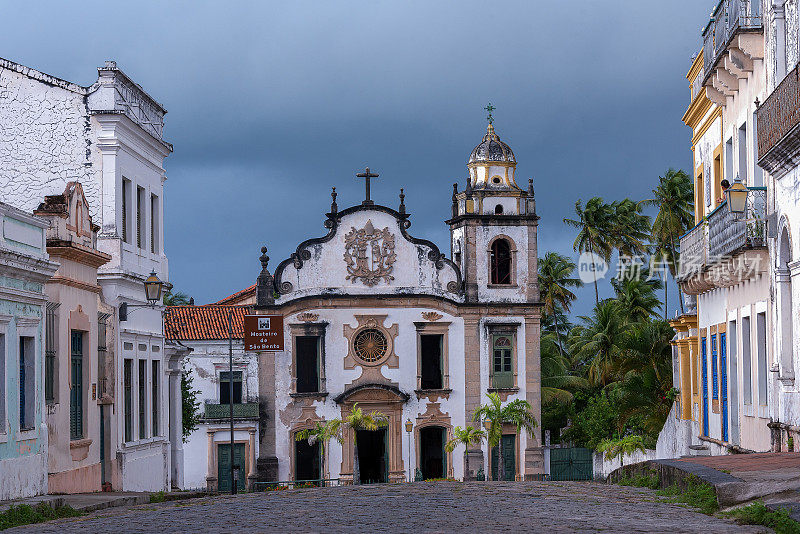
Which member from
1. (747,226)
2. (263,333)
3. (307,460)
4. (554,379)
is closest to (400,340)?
(307,460)

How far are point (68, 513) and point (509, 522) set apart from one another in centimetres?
565

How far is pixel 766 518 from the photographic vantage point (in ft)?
31.5

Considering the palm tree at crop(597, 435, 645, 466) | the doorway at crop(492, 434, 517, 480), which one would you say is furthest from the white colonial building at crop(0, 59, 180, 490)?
the doorway at crop(492, 434, 517, 480)

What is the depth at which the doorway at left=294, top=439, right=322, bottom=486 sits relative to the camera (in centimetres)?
4053

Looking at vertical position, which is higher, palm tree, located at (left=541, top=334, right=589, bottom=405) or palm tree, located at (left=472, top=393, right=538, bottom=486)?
palm tree, located at (left=541, top=334, right=589, bottom=405)

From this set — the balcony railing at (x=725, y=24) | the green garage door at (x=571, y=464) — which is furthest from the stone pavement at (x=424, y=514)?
the green garage door at (x=571, y=464)

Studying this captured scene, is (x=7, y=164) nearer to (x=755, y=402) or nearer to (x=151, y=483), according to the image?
(x=151, y=483)

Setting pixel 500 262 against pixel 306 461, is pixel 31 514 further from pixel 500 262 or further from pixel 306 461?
pixel 500 262

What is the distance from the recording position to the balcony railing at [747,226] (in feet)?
56.2

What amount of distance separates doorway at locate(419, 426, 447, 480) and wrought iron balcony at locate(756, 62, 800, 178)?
84.6 feet

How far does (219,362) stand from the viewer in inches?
1796

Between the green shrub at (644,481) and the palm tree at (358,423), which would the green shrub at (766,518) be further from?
the palm tree at (358,423)

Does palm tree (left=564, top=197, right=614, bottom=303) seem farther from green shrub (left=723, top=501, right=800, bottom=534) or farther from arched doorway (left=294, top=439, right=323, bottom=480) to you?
green shrub (left=723, top=501, right=800, bottom=534)

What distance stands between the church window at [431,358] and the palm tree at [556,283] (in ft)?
70.6
